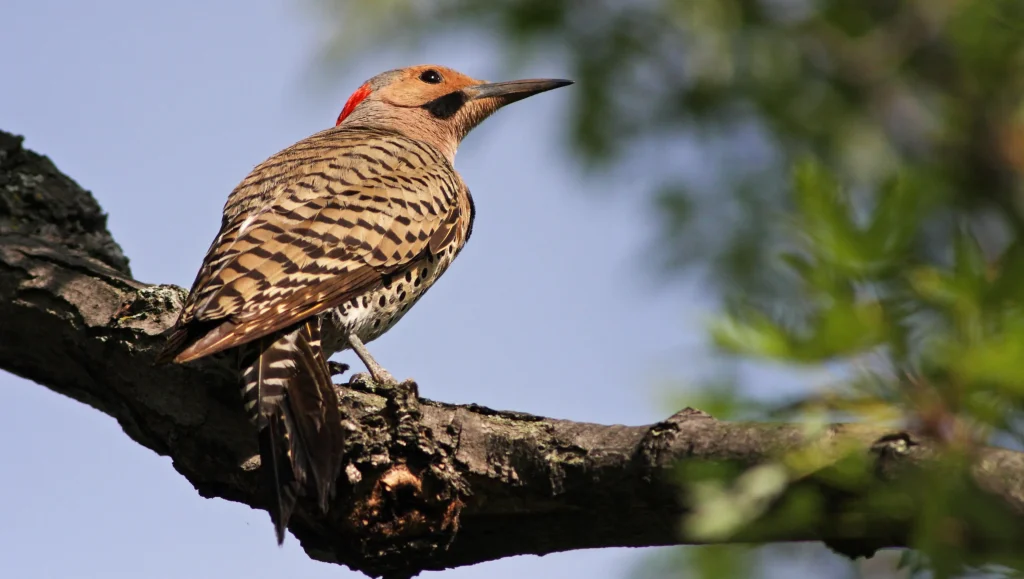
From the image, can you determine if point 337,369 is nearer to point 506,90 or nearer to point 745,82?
point 745,82

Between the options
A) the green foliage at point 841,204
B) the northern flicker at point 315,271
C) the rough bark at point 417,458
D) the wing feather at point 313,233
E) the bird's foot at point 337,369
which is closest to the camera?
the green foliage at point 841,204

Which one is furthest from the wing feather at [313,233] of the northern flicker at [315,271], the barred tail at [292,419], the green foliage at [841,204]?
the green foliage at [841,204]

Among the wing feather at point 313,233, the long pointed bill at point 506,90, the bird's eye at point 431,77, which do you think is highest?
the bird's eye at point 431,77

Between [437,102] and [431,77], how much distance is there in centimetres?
23

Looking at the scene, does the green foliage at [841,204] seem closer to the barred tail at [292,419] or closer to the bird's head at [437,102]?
the barred tail at [292,419]

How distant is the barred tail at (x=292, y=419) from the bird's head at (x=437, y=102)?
318 centimetres

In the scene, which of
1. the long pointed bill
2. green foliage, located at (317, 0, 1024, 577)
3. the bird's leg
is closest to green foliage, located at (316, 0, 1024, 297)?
green foliage, located at (317, 0, 1024, 577)

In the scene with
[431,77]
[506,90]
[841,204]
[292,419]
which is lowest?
[841,204]

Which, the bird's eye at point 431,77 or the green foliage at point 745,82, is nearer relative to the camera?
the green foliage at point 745,82

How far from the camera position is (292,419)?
3379 mm

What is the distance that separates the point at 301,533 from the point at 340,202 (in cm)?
177

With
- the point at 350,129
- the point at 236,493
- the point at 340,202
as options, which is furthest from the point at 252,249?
the point at 350,129

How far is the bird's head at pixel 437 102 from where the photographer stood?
6.78 meters

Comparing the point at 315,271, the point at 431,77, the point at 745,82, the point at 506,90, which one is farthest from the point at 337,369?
the point at 431,77
